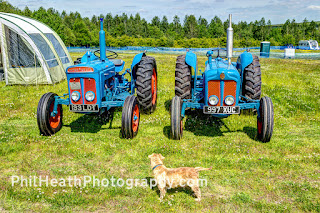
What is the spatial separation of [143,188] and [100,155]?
171 centimetres

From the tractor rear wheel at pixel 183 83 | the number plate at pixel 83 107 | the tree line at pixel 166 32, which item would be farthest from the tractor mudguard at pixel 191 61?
the tree line at pixel 166 32

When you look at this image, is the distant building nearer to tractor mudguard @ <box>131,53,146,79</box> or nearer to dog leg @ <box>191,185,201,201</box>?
tractor mudguard @ <box>131,53,146,79</box>

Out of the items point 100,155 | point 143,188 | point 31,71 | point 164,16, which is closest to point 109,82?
point 100,155

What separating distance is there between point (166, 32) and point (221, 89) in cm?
7595

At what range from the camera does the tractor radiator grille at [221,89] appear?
21.8ft

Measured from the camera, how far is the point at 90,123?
8398mm

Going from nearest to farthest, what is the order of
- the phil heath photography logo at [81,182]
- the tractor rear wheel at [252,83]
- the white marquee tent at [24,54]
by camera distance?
the phil heath photography logo at [81,182]
the tractor rear wheel at [252,83]
the white marquee tent at [24,54]

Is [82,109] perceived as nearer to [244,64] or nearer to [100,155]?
[100,155]

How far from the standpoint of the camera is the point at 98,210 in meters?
4.25

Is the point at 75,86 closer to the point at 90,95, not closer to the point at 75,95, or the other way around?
the point at 75,95

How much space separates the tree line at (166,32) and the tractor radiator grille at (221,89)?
174ft

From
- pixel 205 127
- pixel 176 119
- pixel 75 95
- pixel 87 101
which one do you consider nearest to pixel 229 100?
pixel 176 119

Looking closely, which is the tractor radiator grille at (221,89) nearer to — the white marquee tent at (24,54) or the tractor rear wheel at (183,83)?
the tractor rear wheel at (183,83)

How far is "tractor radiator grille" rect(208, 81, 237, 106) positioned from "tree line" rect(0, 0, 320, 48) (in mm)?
53036
